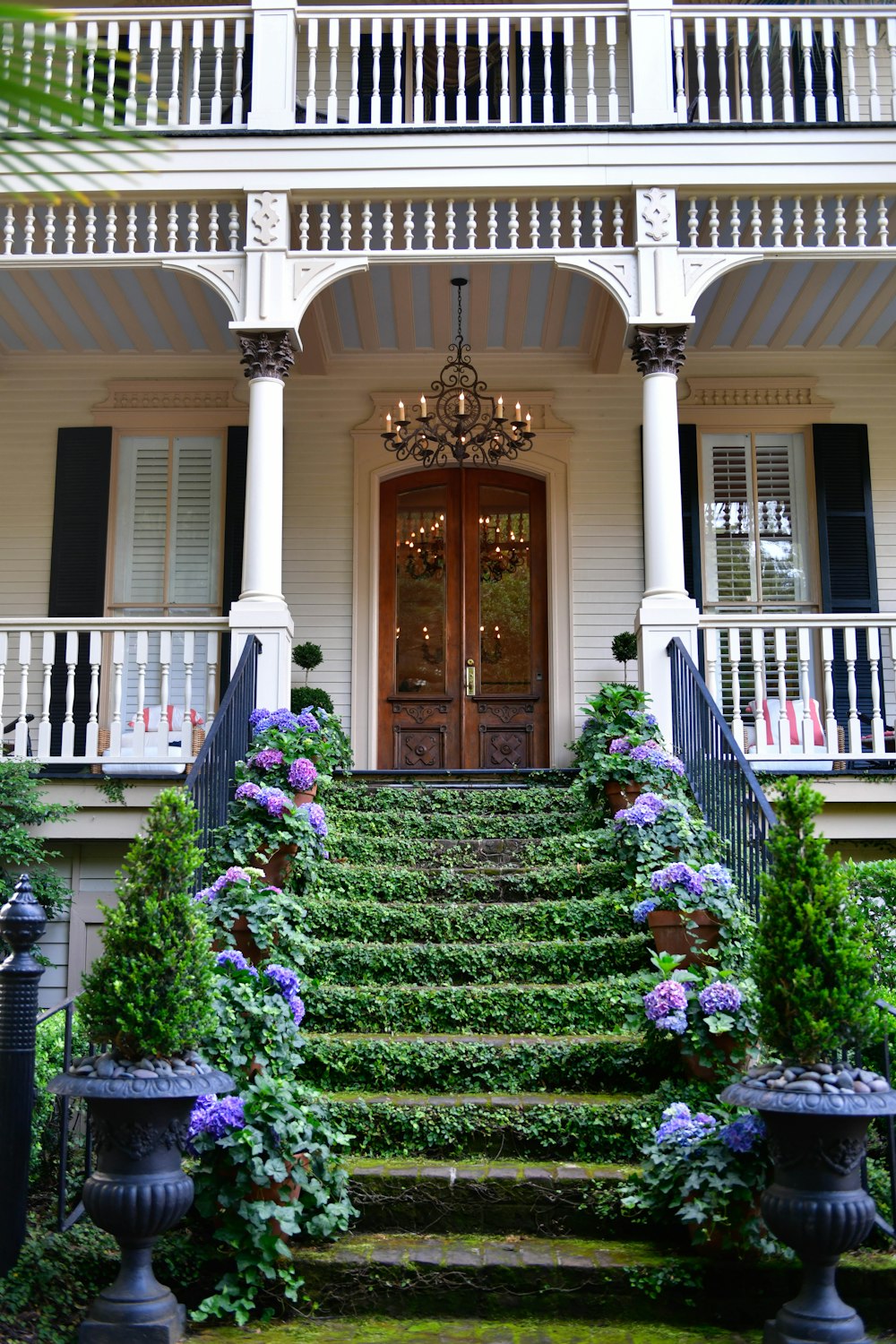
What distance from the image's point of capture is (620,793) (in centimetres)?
688

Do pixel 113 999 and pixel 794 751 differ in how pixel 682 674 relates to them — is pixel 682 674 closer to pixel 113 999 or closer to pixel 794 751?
pixel 794 751

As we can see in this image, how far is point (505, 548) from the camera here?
10.3m

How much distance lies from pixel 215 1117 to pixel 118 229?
6855 mm

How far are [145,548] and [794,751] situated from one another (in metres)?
5.35

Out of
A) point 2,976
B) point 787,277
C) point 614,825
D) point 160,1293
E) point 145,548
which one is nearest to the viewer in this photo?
point 160,1293

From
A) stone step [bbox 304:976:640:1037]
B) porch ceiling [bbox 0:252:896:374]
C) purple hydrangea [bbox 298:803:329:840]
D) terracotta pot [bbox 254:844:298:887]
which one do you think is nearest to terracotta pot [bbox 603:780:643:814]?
stone step [bbox 304:976:640:1037]

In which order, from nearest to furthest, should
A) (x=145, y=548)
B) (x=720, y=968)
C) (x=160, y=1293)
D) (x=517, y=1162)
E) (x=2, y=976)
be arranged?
(x=160, y=1293) < (x=2, y=976) < (x=517, y=1162) < (x=720, y=968) < (x=145, y=548)

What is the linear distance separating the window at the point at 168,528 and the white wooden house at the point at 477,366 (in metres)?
0.02

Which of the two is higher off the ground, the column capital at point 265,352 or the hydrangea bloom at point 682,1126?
the column capital at point 265,352

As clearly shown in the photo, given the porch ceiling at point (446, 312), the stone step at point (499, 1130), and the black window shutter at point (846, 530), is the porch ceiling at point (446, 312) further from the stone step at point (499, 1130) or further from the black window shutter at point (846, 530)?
the stone step at point (499, 1130)

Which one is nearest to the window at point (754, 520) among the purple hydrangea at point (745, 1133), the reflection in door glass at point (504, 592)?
the reflection in door glass at point (504, 592)

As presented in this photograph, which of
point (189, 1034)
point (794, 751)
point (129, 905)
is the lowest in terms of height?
point (189, 1034)

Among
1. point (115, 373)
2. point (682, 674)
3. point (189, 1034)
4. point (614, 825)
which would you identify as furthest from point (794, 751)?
point (115, 373)

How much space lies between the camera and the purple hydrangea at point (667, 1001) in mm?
4480
